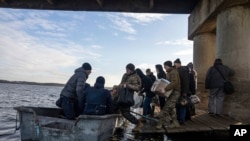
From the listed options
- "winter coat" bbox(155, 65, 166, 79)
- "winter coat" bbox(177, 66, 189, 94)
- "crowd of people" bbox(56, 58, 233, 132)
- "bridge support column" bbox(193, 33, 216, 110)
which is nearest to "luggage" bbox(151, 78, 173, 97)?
"crowd of people" bbox(56, 58, 233, 132)

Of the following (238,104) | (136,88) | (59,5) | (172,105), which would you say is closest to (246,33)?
(238,104)

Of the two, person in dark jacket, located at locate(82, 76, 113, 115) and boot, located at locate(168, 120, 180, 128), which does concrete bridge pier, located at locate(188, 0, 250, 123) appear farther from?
person in dark jacket, located at locate(82, 76, 113, 115)

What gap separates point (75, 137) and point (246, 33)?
21.3 ft

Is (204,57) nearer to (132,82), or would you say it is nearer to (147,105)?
(147,105)

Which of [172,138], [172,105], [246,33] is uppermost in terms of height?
[246,33]

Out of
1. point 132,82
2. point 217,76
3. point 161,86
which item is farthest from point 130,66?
point 217,76

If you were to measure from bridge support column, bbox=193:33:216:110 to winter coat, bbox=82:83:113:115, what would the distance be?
7864 millimetres

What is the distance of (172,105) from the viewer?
8664 mm

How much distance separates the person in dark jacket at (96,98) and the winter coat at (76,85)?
0.18 metres

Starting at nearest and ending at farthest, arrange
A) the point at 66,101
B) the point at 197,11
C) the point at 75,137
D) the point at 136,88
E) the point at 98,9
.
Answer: the point at 75,137, the point at 66,101, the point at 136,88, the point at 197,11, the point at 98,9

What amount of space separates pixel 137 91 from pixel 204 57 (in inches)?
259

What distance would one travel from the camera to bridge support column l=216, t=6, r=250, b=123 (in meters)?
9.50

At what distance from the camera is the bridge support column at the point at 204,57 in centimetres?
1408

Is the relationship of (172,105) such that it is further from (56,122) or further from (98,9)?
(98,9)
